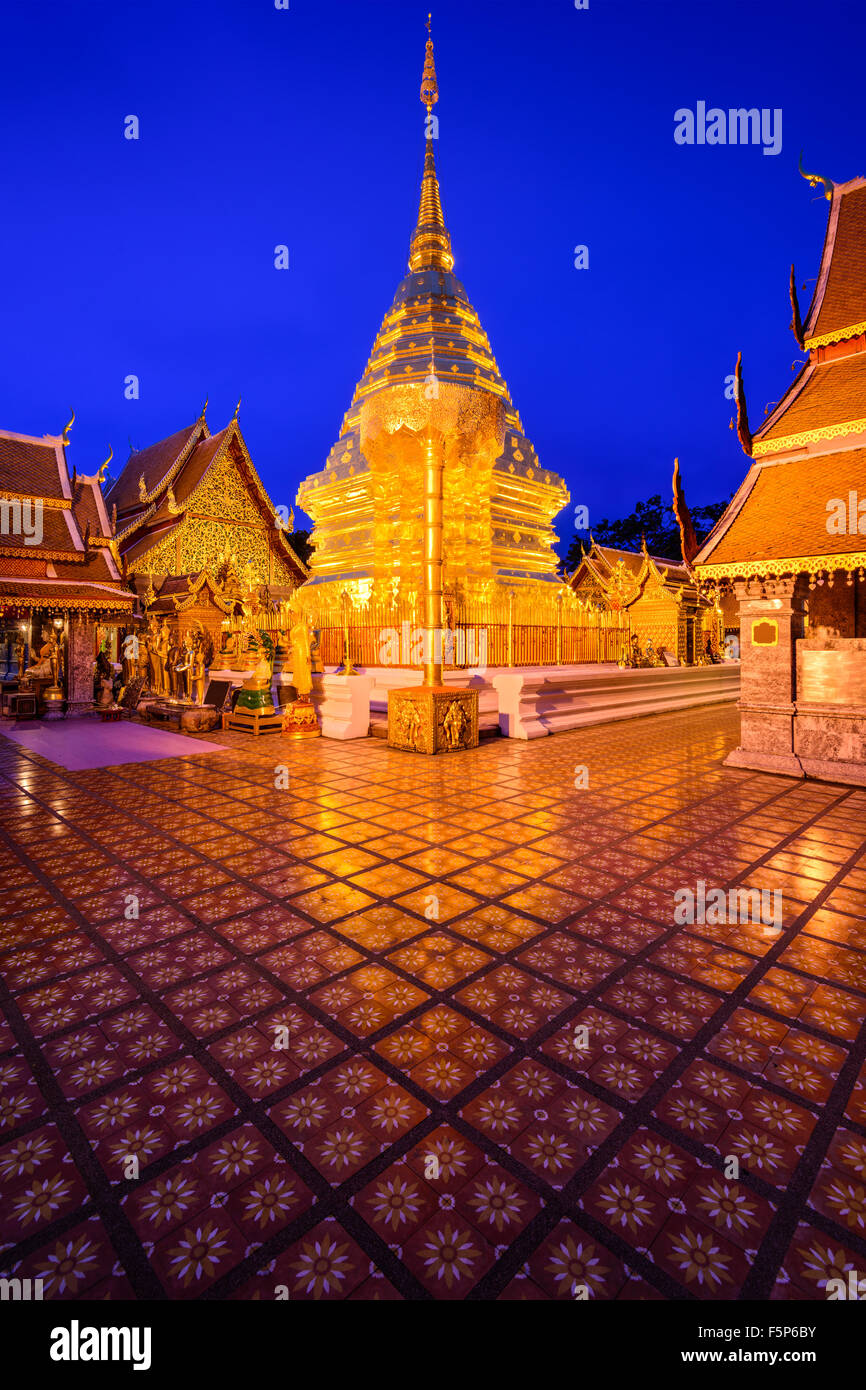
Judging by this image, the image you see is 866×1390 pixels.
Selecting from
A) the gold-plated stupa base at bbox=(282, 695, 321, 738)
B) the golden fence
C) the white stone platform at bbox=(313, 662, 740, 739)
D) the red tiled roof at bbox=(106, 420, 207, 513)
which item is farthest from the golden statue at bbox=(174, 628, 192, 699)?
the red tiled roof at bbox=(106, 420, 207, 513)

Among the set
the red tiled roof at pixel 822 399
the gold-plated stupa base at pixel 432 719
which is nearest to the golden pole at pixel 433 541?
the gold-plated stupa base at pixel 432 719

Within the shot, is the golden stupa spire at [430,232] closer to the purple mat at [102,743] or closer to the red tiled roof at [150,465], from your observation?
the red tiled roof at [150,465]

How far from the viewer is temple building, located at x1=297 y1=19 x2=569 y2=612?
14100 mm

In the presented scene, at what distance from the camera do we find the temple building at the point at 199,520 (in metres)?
19.6

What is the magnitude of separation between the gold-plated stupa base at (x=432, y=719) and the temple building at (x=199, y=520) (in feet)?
Answer: 41.5

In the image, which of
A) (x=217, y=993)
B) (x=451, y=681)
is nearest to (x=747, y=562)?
(x=451, y=681)

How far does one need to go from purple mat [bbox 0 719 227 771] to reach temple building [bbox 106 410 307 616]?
24.6 ft

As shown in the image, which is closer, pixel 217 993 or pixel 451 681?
pixel 217 993

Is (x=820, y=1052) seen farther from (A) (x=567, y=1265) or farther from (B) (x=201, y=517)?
(B) (x=201, y=517)

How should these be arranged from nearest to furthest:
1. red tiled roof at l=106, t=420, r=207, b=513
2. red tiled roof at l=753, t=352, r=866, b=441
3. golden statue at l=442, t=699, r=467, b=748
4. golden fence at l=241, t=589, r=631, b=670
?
red tiled roof at l=753, t=352, r=866, b=441 → golden statue at l=442, t=699, r=467, b=748 → golden fence at l=241, t=589, r=631, b=670 → red tiled roof at l=106, t=420, r=207, b=513

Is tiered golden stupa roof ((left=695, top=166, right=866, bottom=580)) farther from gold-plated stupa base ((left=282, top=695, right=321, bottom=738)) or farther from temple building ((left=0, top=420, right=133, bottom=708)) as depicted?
temple building ((left=0, top=420, right=133, bottom=708))
